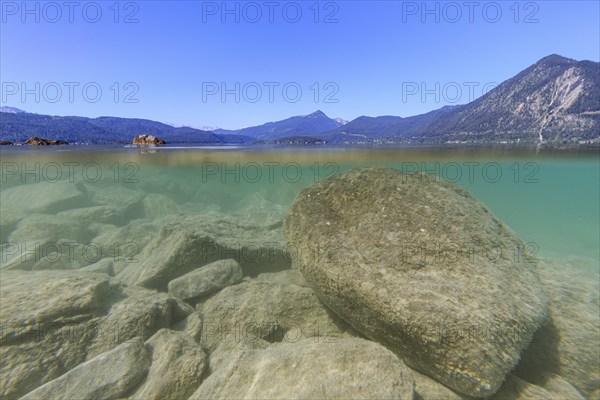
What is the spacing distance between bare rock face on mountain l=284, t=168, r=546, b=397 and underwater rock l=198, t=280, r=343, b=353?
0.64 metres

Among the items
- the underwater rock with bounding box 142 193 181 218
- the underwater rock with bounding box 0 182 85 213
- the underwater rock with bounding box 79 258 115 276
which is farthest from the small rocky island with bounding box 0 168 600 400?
the underwater rock with bounding box 0 182 85 213

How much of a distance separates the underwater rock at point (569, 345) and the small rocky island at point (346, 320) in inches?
0.7

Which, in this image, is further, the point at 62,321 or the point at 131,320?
the point at 131,320

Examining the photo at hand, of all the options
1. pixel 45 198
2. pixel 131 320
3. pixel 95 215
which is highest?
pixel 45 198

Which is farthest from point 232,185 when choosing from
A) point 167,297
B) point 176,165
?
point 167,297

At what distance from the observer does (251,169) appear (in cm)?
2922

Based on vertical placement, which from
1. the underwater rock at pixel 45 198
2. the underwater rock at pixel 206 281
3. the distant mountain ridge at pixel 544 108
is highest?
the distant mountain ridge at pixel 544 108

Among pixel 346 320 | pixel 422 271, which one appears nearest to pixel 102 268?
pixel 346 320

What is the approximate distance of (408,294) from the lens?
3.48 m

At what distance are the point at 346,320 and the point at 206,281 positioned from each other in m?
3.10

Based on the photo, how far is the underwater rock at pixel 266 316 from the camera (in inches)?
183

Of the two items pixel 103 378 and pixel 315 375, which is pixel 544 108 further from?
Result: pixel 103 378

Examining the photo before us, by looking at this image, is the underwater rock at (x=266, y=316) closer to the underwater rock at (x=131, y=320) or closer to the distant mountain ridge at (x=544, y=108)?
the underwater rock at (x=131, y=320)

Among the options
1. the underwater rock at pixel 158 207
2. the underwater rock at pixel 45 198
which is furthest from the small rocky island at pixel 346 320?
the underwater rock at pixel 45 198
